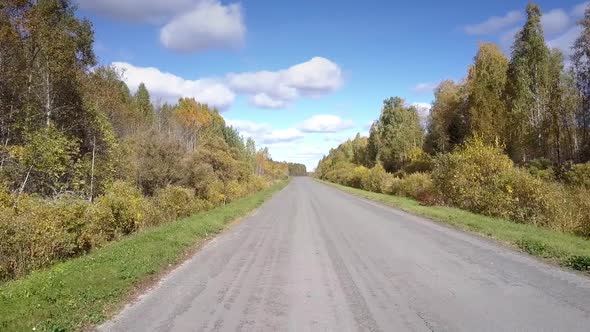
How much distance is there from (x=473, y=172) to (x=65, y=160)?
2025 cm

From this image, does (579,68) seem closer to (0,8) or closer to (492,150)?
(492,150)

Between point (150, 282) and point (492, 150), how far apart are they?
20.0 m

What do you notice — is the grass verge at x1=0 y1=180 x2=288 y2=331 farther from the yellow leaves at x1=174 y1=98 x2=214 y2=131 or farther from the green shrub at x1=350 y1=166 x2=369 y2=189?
the yellow leaves at x1=174 y1=98 x2=214 y2=131

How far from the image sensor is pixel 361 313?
6.16m

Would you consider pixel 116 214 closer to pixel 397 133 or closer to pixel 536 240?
pixel 536 240

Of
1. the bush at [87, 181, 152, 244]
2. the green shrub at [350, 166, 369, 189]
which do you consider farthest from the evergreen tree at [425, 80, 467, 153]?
the bush at [87, 181, 152, 244]

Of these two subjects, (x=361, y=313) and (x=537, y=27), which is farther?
(x=537, y=27)

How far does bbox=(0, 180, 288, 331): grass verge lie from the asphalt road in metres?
0.46

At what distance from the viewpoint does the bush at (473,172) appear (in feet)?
72.4

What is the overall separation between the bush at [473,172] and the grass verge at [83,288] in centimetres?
1618

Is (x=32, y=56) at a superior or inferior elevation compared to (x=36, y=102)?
superior

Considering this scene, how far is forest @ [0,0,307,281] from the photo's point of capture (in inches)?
449

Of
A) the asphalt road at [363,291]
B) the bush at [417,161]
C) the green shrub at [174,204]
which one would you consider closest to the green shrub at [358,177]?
the bush at [417,161]

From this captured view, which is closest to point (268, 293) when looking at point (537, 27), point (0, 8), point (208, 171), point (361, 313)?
point (361, 313)
